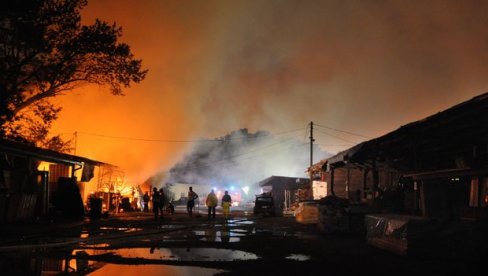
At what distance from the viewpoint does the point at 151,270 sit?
301 inches

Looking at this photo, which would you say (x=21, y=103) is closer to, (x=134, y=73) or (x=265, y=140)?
(x=134, y=73)

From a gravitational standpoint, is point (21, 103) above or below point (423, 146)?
above

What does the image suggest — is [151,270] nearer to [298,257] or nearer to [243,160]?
[298,257]

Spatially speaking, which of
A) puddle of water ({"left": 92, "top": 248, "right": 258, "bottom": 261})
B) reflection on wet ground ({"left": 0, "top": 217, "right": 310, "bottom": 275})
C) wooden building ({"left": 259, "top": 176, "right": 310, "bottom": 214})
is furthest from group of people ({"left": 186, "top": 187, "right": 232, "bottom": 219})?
wooden building ({"left": 259, "top": 176, "right": 310, "bottom": 214})

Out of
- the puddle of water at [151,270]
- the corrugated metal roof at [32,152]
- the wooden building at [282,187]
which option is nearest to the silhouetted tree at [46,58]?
the corrugated metal roof at [32,152]

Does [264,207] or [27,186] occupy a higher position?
[27,186]

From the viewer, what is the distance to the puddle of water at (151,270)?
7.37 meters

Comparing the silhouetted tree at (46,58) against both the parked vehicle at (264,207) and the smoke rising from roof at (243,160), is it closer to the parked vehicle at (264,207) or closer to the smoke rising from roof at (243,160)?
the parked vehicle at (264,207)

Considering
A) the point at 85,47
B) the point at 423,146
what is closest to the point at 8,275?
the point at 423,146

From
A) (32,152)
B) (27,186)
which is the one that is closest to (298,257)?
(32,152)

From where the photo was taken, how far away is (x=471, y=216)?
1094 cm

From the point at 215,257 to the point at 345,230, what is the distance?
6760 mm

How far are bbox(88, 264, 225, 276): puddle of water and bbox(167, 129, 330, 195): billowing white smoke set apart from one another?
53938mm

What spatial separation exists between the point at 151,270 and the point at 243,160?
67894 millimetres
